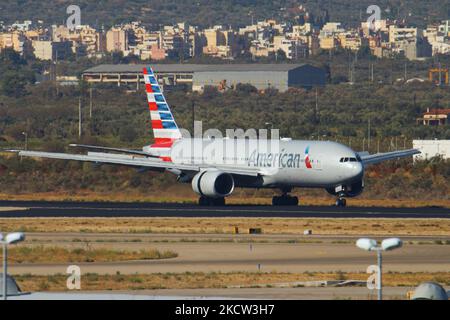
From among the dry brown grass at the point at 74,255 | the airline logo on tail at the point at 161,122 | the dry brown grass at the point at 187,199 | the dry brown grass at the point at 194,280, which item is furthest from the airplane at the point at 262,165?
the dry brown grass at the point at 194,280

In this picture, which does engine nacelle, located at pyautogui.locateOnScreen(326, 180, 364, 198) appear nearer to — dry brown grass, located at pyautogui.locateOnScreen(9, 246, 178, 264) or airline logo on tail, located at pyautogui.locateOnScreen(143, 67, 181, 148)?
airline logo on tail, located at pyautogui.locateOnScreen(143, 67, 181, 148)

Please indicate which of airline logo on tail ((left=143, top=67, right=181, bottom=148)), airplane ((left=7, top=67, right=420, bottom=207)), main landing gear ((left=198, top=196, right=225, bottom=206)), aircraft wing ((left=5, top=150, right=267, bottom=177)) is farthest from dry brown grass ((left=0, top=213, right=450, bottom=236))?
airline logo on tail ((left=143, top=67, right=181, bottom=148))

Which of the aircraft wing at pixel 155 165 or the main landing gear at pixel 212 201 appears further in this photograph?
the aircraft wing at pixel 155 165

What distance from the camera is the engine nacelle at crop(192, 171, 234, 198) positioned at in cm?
8350

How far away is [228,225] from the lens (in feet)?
224

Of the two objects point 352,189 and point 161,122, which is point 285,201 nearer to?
point 352,189

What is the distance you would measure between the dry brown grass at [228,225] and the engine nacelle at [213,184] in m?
→ 11.6

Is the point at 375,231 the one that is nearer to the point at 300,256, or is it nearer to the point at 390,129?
the point at 300,256

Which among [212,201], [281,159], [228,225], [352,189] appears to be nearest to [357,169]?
[352,189]

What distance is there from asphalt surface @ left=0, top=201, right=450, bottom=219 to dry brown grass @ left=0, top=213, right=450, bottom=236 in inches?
127

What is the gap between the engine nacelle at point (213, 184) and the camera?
274 feet

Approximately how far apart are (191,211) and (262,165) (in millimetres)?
7896

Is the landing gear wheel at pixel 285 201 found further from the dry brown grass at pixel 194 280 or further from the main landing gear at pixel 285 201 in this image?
the dry brown grass at pixel 194 280
